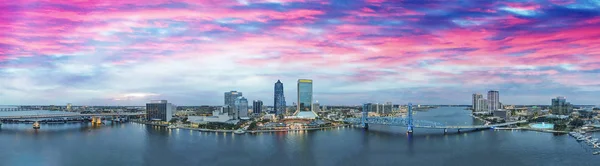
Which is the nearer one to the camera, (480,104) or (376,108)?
(376,108)

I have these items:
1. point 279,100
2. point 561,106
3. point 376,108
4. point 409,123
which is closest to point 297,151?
point 409,123

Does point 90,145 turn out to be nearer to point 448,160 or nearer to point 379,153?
point 379,153

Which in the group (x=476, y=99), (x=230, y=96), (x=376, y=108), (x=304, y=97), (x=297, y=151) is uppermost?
(x=230, y=96)

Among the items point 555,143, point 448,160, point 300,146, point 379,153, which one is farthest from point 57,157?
point 555,143

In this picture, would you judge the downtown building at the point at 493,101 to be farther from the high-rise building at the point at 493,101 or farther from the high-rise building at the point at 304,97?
the high-rise building at the point at 304,97

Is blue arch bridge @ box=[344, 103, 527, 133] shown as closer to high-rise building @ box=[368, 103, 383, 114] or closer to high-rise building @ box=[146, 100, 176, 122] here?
high-rise building @ box=[146, 100, 176, 122]

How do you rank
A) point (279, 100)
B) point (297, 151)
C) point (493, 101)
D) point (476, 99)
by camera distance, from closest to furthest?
point (297, 151)
point (279, 100)
point (493, 101)
point (476, 99)

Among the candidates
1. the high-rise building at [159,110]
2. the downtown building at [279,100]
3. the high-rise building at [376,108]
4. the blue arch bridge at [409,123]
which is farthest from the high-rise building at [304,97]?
the high-rise building at [159,110]

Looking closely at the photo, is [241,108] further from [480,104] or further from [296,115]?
[480,104]
